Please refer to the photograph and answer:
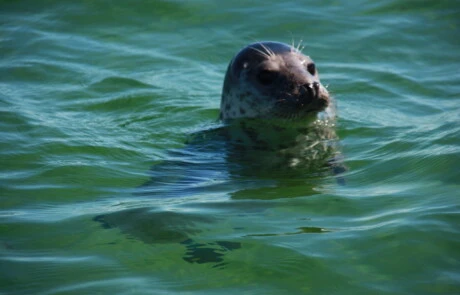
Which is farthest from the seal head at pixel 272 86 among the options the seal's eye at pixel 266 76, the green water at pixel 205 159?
the green water at pixel 205 159

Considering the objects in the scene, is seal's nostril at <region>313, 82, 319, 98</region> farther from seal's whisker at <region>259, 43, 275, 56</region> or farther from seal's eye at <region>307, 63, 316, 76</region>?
seal's whisker at <region>259, 43, 275, 56</region>

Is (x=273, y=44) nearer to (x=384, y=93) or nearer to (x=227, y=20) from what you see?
(x=384, y=93)

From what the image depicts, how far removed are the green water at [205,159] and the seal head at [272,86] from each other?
1.77 ft

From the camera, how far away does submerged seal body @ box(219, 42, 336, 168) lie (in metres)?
6.34

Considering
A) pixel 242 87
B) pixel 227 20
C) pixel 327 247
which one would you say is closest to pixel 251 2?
pixel 227 20

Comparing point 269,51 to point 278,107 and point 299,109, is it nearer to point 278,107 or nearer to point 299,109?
point 278,107

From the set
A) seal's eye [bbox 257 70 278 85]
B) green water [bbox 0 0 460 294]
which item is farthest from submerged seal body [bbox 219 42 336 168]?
green water [bbox 0 0 460 294]

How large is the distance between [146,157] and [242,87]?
102cm

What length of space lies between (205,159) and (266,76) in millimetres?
852

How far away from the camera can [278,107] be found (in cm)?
647

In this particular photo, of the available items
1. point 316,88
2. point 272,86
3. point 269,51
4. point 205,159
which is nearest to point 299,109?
point 316,88

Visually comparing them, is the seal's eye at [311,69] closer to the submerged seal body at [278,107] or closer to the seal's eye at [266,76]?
the submerged seal body at [278,107]

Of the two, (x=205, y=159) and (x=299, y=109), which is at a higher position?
(x=299, y=109)

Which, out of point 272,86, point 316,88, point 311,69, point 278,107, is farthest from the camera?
point 311,69
